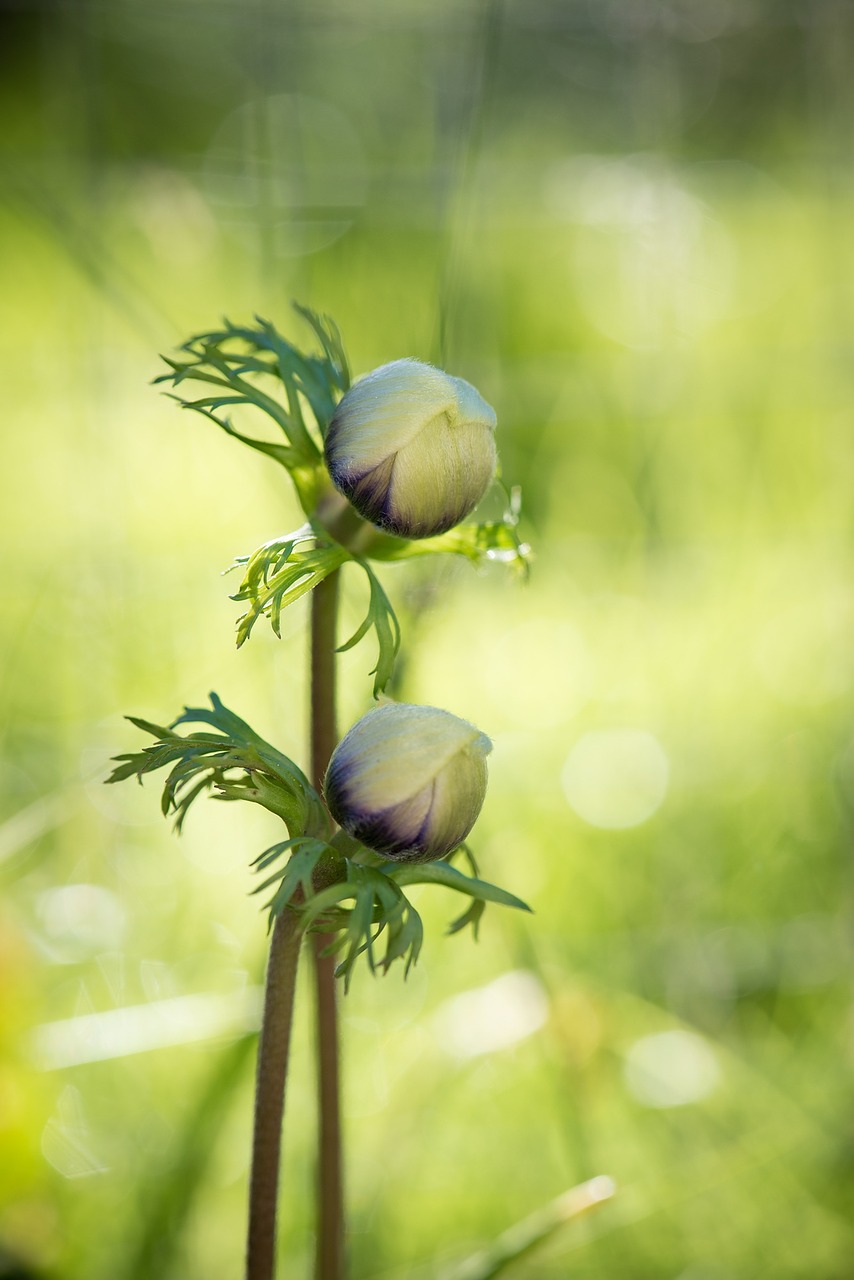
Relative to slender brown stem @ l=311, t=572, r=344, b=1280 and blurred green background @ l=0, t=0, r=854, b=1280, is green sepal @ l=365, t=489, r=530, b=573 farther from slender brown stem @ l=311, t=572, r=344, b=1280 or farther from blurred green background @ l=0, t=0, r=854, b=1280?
blurred green background @ l=0, t=0, r=854, b=1280

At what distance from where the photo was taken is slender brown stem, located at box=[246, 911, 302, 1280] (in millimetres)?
439

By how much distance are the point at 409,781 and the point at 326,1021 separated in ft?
0.58

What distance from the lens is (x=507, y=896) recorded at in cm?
42

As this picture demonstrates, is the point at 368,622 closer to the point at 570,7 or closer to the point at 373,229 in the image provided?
the point at 373,229

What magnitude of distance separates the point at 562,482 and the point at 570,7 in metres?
0.66

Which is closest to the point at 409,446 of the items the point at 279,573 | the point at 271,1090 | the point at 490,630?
the point at 279,573

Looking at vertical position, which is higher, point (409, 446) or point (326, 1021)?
point (409, 446)

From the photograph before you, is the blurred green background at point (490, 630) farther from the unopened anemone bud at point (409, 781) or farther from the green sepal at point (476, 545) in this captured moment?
the unopened anemone bud at point (409, 781)

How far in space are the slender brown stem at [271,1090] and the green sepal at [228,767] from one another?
4cm

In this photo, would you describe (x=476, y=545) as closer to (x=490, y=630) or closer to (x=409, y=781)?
(x=409, y=781)

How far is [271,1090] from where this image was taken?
17.8 inches

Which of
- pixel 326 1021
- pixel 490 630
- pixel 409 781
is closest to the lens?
pixel 409 781

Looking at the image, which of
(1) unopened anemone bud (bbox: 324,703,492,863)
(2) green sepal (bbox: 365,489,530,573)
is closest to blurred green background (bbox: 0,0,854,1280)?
(2) green sepal (bbox: 365,489,530,573)

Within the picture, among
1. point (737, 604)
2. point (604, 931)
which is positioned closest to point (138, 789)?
point (604, 931)
